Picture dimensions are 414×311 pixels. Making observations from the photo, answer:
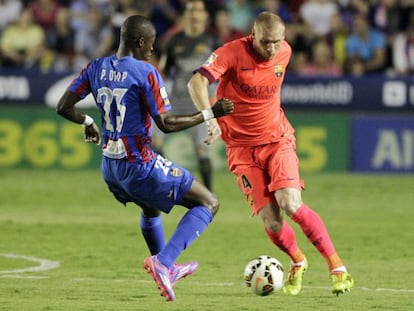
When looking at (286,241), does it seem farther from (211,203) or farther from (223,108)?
(223,108)

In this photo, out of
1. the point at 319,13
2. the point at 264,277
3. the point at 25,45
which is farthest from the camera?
the point at 319,13

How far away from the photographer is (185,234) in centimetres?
839

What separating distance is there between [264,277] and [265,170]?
39.2 inches

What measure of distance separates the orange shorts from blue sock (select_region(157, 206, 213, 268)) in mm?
616

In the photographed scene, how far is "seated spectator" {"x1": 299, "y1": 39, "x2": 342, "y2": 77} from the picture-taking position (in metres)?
19.2

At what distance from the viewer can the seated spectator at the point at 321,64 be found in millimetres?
19172

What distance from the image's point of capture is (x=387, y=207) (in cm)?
1518

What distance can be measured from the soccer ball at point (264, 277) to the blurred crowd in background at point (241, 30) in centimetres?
1052

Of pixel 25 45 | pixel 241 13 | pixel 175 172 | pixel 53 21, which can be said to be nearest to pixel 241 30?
pixel 241 13

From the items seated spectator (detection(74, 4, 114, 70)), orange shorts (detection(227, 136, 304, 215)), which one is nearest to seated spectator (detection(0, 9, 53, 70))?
seated spectator (detection(74, 4, 114, 70))

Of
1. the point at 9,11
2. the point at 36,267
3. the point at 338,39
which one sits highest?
the point at 9,11

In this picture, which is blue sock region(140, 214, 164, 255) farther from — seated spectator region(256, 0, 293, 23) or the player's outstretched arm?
seated spectator region(256, 0, 293, 23)

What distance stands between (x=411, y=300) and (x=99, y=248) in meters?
3.96

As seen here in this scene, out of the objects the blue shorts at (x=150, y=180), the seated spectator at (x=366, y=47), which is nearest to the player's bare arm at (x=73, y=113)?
the blue shorts at (x=150, y=180)
